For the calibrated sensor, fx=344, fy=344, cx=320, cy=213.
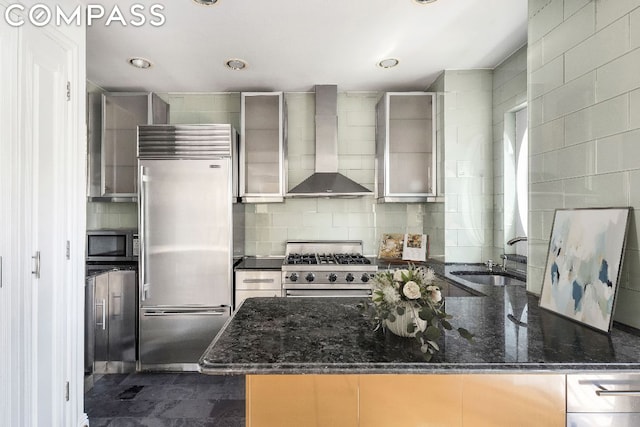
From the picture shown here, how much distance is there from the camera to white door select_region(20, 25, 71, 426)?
1641 millimetres

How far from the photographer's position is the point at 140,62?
2.82 meters

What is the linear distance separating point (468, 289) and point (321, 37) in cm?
199

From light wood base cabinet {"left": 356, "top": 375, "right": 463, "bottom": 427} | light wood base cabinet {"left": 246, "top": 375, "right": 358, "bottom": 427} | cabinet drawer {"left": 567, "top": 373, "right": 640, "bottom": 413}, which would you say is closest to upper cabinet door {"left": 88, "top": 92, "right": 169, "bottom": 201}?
light wood base cabinet {"left": 246, "top": 375, "right": 358, "bottom": 427}

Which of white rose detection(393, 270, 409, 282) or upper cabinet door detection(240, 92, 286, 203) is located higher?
upper cabinet door detection(240, 92, 286, 203)

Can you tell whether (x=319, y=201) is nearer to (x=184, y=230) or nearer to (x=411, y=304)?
(x=184, y=230)

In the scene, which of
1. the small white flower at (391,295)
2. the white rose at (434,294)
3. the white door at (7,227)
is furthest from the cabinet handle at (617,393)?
the white door at (7,227)

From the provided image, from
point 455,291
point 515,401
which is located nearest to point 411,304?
point 515,401

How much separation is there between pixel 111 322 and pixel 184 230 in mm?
991

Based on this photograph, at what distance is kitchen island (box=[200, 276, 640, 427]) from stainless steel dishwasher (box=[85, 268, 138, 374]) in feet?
7.16

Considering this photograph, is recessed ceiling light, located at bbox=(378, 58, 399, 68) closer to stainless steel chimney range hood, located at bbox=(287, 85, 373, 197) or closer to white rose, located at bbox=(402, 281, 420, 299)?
stainless steel chimney range hood, located at bbox=(287, 85, 373, 197)

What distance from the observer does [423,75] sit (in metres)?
3.18

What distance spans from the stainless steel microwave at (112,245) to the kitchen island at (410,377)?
7.66ft

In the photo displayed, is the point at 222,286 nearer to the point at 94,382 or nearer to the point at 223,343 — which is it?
the point at 94,382

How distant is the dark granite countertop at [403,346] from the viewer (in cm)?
99
